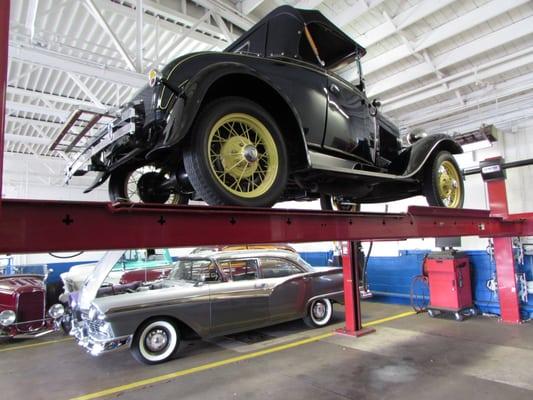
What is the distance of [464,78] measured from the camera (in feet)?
25.4

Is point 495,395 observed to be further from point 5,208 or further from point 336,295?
point 5,208

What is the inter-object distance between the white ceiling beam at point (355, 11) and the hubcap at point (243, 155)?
3.93 m

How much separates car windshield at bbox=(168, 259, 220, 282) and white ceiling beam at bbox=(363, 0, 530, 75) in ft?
15.0

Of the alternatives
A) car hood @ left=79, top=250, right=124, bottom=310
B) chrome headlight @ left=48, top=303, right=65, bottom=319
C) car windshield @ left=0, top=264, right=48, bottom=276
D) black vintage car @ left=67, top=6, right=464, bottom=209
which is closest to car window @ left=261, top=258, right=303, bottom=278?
car hood @ left=79, top=250, right=124, bottom=310

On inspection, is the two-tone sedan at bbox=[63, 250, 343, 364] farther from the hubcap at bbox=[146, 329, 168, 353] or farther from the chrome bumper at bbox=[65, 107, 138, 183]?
the chrome bumper at bbox=[65, 107, 138, 183]

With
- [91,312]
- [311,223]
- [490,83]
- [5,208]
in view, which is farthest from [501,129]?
[5,208]

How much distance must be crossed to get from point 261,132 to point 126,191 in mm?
1438

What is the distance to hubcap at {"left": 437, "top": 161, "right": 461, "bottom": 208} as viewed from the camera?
4199 millimetres

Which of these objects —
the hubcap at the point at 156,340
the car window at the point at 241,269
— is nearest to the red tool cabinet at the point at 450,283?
the car window at the point at 241,269

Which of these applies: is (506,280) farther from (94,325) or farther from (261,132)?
(94,325)

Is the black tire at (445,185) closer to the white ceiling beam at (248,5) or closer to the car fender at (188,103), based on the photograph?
the car fender at (188,103)

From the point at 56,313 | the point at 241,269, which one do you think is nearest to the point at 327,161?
the point at 241,269

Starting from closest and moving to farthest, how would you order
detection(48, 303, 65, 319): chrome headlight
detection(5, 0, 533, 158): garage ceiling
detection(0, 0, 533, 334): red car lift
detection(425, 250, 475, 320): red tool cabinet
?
1. detection(0, 0, 533, 334): red car lift
2. detection(5, 0, 533, 158): garage ceiling
3. detection(48, 303, 65, 319): chrome headlight
4. detection(425, 250, 475, 320): red tool cabinet

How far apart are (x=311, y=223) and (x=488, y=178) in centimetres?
463
